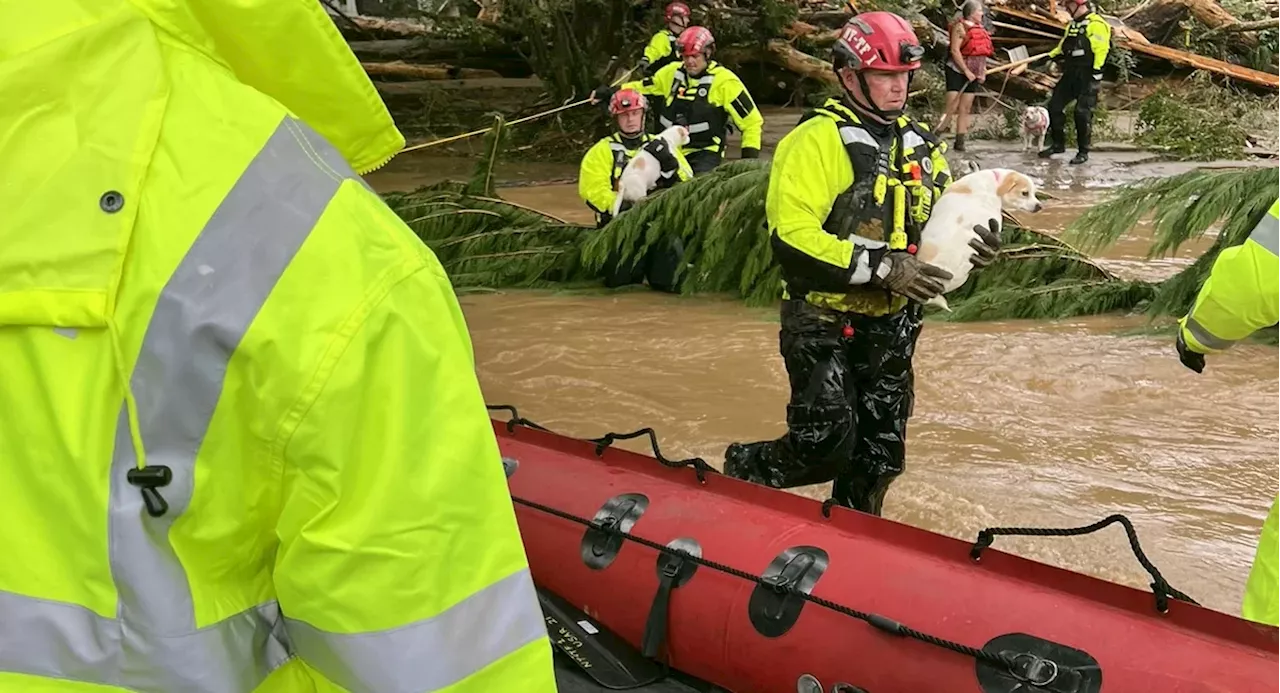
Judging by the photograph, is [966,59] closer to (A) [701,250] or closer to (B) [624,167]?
(B) [624,167]

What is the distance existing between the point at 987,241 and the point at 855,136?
506 mm

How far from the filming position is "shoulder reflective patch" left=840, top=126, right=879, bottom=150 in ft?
11.3

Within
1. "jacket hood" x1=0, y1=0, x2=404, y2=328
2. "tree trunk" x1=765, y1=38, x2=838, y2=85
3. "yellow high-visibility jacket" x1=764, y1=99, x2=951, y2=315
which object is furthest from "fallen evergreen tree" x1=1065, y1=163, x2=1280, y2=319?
"tree trunk" x1=765, y1=38, x2=838, y2=85

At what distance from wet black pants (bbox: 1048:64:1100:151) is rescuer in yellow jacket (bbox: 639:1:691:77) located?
4561 millimetres

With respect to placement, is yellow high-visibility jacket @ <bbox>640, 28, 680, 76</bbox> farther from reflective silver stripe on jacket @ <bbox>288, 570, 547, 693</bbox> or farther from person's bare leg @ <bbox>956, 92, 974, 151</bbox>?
reflective silver stripe on jacket @ <bbox>288, 570, 547, 693</bbox>

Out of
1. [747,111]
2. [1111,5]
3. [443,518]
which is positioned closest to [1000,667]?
[443,518]

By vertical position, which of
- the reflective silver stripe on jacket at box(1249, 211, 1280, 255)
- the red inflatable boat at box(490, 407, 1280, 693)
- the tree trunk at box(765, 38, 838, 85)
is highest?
the reflective silver stripe on jacket at box(1249, 211, 1280, 255)

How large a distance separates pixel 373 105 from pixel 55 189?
31cm

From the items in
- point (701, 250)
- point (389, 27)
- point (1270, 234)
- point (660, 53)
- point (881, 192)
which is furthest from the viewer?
point (389, 27)

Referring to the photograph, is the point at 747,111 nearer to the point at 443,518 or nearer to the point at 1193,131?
the point at 1193,131

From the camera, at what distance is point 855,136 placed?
3.46 m

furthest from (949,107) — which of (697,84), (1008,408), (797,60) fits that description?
(1008,408)

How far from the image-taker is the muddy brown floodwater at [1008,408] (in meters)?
4.20

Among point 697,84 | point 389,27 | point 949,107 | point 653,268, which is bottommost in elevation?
point 653,268
